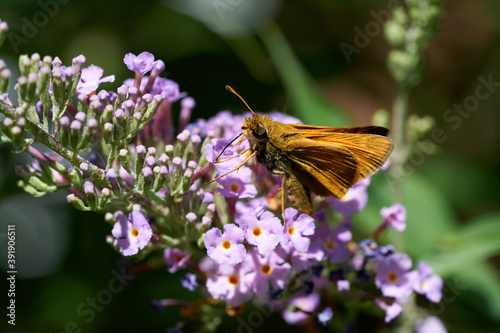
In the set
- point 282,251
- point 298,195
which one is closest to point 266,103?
point 298,195

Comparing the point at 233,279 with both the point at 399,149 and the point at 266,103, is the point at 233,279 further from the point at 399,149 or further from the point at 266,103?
the point at 266,103

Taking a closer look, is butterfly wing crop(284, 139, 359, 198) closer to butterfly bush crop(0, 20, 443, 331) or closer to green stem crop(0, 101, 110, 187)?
butterfly bush crop(0, 20, 443, 331)

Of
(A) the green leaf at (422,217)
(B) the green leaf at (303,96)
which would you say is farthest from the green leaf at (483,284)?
(B) the green leaf at (303,96)

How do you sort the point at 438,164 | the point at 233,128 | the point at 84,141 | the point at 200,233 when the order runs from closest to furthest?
the point at 84,141, the point at 200,233, the point at 233,128, the point at 438,164

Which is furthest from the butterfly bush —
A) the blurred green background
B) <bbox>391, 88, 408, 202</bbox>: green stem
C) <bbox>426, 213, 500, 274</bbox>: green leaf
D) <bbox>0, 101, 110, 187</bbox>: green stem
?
the blurred green background

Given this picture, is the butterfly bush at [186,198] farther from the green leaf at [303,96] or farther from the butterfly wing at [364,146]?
the green leaf at [303,96]

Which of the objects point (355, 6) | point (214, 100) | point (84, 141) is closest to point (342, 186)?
point (84, 141)

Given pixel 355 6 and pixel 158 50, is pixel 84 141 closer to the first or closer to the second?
pixel 158 50
